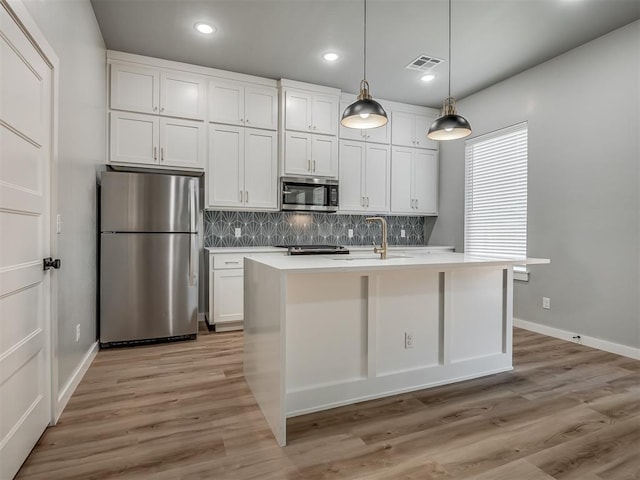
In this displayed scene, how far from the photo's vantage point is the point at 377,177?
4.76 metres

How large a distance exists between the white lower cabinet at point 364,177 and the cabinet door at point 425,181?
502 mm

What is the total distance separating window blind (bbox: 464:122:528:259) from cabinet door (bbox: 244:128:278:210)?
2.59 metres

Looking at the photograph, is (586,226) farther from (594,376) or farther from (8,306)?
(8,306)

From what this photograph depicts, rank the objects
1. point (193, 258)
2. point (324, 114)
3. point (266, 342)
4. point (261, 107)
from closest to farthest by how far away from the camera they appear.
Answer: point (266, 342)
point (193, 258)
point (261, 107)
point (324, 114)

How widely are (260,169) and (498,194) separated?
9.54 ft

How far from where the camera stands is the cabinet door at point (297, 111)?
13.5 ft

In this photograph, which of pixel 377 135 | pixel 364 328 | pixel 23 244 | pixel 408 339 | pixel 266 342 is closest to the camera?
pixel 23 244

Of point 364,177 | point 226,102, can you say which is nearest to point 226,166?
point 226,102

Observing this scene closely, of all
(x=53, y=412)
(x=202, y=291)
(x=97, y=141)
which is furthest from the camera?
(x=202, y=291)

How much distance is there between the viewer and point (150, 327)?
3301 mm

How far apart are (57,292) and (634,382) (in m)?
3.81

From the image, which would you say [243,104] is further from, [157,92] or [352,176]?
[352,176]

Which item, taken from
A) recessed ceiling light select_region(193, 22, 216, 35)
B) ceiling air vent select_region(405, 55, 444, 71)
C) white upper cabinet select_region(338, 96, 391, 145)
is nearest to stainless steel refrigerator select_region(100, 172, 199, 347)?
recessed ceiling light select_region(193, 22, 216, 35)

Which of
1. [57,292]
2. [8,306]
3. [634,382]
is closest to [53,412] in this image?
[57,292]
